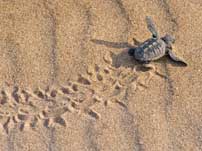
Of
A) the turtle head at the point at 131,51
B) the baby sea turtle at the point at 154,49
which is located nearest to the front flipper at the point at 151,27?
the baby sea turtle at the point at 154,49

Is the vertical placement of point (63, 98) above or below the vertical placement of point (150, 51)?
below

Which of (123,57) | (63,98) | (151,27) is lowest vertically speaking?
(63,98)

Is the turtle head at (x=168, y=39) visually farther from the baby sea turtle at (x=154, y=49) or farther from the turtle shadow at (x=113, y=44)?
Answer: the turtle shadow at (x=113, y=44)

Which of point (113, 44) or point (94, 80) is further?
point (113, 44)

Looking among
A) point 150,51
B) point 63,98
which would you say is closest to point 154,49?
point 150,51

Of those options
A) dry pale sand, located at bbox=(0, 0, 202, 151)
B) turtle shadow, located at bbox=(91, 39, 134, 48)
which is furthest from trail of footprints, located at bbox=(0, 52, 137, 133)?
turtle shadow, located at bbox=(91, 39, 134, 48)

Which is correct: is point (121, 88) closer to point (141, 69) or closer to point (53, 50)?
point (141, 69)

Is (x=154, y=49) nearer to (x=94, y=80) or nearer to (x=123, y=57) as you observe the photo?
(x=123, y=57)
